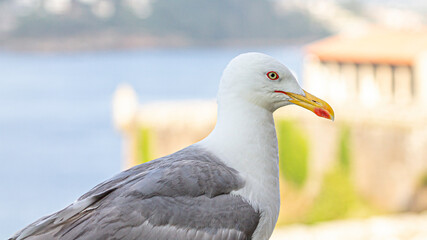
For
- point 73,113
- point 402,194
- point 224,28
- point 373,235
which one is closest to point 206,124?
point 402,194

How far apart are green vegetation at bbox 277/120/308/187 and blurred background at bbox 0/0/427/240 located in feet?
0.14

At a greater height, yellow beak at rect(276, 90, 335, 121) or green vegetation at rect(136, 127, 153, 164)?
yellow beak at rect(276, 90, 335, 121)

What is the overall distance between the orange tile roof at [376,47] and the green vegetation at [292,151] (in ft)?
17.0

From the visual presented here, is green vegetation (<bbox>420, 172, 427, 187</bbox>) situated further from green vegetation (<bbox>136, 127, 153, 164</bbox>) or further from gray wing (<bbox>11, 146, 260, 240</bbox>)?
gray wing (<bbox>11, 146, 260, 240</bbox>)

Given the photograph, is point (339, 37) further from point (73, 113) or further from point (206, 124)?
point (73, 113)

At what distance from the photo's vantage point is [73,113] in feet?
195

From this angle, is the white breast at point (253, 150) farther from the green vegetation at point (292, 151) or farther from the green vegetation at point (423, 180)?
the green vegetation at point (423, 180)

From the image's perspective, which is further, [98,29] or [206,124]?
[98,29]

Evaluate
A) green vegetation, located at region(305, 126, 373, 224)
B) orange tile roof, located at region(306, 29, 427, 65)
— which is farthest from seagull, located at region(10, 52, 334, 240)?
orange tile roof, located at region(306, 29, 427, 65)

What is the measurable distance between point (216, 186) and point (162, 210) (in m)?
0.20

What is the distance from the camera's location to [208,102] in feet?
72.7

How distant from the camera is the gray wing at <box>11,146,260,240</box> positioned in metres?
2.08

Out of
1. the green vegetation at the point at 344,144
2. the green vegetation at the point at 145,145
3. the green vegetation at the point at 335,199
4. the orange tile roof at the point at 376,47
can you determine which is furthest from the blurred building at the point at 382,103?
the green vegetation at the point at 145,145

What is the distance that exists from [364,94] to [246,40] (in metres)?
43.6
